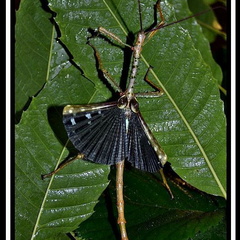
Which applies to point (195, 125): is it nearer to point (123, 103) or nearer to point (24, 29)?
point (123, 103)

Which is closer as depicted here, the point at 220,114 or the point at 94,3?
the point at 94,3

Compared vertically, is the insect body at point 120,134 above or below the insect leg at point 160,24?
below

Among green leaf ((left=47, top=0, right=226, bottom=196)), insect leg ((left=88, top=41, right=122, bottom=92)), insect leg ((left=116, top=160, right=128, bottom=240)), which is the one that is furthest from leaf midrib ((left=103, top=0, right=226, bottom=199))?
insect leg ((left=116, top=160, right=128, bottom=240))

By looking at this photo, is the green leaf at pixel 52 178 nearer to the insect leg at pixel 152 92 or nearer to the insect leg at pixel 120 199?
the insect leg at pixel 120 199

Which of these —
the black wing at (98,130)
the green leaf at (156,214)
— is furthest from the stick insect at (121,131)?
the green leaf at (156,214)

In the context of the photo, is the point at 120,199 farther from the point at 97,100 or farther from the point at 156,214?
the point at 97,100
